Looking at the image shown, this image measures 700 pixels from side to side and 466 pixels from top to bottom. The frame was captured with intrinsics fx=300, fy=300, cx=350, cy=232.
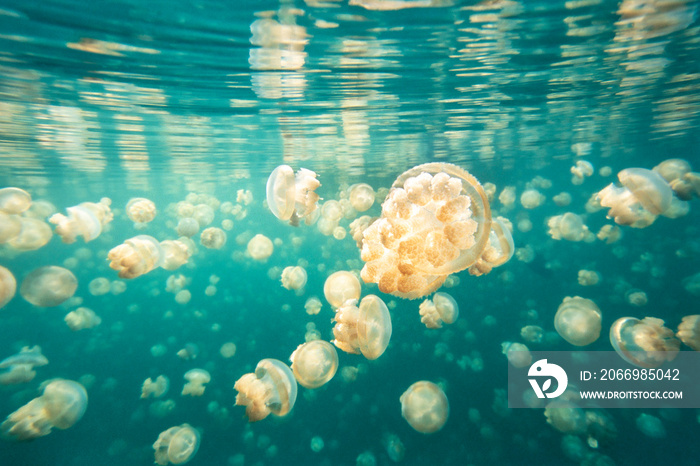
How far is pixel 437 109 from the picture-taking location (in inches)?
304

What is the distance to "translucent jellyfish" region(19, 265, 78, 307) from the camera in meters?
5.38

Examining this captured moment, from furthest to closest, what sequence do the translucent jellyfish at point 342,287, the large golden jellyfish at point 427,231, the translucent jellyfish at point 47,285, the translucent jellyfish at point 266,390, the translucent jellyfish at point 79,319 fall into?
the translucent jellyfish at point 79,319 → the translucent jellyfish at point 342,287 → the translucent jellyfish at point 47,285 → the translucent jellyfish at point 266,390 → the large golden jellyfish at point 427,231

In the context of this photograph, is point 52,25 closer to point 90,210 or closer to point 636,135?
point 90,210

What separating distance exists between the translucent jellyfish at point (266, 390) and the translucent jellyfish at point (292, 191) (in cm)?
250

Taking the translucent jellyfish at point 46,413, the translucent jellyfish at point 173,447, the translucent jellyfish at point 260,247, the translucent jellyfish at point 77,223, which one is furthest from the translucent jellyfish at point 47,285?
A: the translucent jellyfish at point 260,247

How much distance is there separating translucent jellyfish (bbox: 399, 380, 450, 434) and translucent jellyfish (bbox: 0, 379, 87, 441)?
624 centimetres

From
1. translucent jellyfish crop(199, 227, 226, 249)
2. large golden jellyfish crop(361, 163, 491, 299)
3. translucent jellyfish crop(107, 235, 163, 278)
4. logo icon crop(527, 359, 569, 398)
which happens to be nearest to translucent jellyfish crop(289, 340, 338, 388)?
large golden jellyfish crop(361, 163, 491, 299)

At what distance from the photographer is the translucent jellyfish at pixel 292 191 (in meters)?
4.66

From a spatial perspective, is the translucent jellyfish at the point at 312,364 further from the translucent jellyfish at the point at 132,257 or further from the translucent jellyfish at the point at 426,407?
the translucent jellyfish at the point at 132,257

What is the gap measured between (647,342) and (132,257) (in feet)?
29.6

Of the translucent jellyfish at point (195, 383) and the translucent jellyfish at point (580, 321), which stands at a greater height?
the translucent jellyfish at point (580, 321)

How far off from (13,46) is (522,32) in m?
7.00

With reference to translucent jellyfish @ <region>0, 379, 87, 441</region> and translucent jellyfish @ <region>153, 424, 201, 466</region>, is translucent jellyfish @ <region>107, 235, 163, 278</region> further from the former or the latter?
translucent jellyfish @ <region>153, 424, 201, 466</region>

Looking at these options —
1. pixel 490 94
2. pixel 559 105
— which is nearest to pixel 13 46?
pixel 490 94
